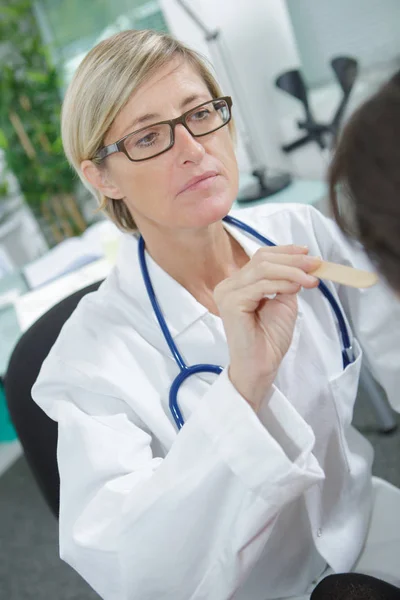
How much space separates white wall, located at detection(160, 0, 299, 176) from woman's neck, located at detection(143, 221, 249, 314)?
153 cm

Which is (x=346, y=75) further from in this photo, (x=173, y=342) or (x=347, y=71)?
(x=173, y=342)

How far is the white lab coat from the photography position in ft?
2.28

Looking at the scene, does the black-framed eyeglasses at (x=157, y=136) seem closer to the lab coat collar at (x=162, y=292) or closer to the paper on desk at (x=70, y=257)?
the lab coat collar at (x=162, y=292)

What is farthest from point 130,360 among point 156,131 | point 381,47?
point 381,47

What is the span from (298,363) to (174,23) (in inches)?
86.6

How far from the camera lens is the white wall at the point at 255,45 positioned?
2430 millimetres

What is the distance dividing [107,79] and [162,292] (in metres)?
0.35

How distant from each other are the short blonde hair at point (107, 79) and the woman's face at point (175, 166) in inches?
0.6

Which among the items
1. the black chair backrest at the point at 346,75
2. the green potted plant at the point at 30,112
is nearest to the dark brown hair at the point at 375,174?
the black chair backrest at the point at 346,75

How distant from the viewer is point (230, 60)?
2420 millimetres

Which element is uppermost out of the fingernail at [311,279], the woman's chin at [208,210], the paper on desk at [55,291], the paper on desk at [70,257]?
the woman's chin at [208,210]

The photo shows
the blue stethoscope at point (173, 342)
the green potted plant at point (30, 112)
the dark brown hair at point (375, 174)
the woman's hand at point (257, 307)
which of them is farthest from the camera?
the green potted plant at point (30, 112)

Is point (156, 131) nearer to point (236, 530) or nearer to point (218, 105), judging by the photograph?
point (218, 105)

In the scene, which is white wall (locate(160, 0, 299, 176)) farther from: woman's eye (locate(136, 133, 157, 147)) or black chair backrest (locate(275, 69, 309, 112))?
woman's eye (locate(136, 133, 157, 147))
